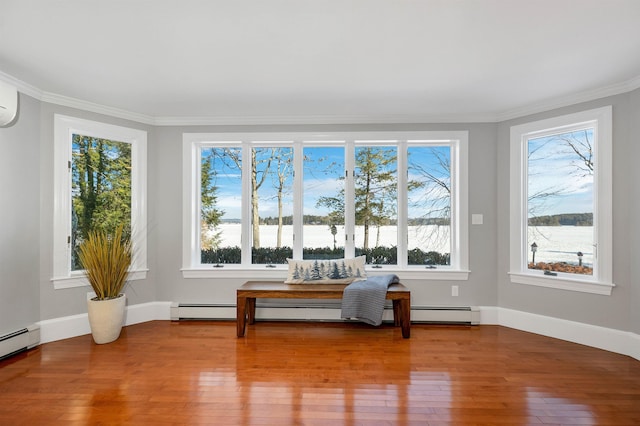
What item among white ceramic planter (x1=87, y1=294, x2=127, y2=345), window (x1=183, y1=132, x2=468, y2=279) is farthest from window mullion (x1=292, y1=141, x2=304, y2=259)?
white ceramic planter (x1=87, y1=294, x2=127, y2=345)

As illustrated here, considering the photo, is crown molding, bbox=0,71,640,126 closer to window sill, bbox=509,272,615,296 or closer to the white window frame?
the white window frame

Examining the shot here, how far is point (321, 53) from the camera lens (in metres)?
2.41

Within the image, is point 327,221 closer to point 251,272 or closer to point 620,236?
point 251,272

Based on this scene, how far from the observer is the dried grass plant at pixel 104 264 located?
3.16 meters

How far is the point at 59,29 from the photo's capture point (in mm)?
2121

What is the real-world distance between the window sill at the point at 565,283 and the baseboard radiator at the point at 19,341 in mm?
5080

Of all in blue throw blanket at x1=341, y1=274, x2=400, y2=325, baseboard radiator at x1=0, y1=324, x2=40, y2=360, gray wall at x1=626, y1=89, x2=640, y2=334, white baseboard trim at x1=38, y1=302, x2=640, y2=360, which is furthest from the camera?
blue throw blanket at x1=341, y1=274, x2=400, y2=325

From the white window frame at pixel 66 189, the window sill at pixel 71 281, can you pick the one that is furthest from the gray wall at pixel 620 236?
the window sill at pixel 71 281

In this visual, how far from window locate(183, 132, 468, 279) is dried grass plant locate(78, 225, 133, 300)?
0.77m

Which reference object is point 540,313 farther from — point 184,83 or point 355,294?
point 184,83

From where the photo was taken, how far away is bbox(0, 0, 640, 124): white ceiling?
1.93 meters

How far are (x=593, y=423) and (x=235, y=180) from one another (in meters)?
3.92

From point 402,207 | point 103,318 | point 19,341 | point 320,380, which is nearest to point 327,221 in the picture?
point 402,207

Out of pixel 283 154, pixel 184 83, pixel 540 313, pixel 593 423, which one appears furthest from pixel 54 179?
pixel 540 313
